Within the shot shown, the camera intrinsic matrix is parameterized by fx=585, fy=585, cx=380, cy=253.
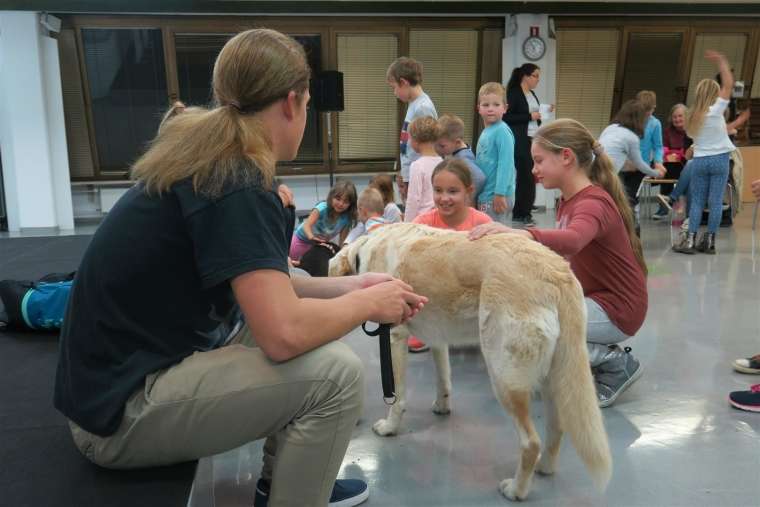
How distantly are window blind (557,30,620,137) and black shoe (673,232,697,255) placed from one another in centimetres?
383

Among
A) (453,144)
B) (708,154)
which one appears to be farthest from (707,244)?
(453,144)

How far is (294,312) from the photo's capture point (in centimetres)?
128

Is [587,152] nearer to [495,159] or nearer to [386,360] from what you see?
[386,360]

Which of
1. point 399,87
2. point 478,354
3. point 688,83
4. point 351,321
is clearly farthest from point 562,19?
point 351,321

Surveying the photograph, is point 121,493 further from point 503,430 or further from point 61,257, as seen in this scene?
point 61,257

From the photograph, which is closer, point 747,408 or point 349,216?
point 747,408

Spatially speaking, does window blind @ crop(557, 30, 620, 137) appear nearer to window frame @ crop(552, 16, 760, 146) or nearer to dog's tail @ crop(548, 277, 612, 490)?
window frame @ crop(552, 16, 760, 146)

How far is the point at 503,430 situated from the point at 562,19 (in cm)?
801

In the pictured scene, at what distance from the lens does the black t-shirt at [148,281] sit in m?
1.23

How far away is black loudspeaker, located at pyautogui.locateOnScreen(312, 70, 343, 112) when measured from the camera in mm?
7387

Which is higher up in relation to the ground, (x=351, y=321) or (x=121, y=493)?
(x=351, y=321)

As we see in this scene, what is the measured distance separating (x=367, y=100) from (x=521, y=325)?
304 inches

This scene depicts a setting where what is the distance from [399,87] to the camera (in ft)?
14.8

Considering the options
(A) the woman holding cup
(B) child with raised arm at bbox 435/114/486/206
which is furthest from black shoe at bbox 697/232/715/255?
(B) child with raised arm at bbox 435/114/486/206
